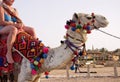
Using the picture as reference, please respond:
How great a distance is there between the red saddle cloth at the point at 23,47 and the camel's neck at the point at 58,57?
0.82ft

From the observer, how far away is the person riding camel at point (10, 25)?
17.2 feet

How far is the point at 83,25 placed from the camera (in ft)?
15.8

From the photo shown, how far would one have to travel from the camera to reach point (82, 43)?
15.9 feet

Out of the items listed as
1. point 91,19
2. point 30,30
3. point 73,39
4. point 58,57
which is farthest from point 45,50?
point 91,19

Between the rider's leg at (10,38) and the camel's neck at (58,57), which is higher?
the rider's leg at (10,38)

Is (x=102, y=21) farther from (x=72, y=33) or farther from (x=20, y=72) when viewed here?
(x=20, y=72)

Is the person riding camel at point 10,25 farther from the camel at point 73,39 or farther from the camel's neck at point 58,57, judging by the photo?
the camel's neck at point 58,57

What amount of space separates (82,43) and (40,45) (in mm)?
847

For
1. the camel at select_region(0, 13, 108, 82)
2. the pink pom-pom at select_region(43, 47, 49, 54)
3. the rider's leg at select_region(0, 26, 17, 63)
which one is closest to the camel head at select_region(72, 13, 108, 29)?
the camel at select_region(0, 13, 108, 82)

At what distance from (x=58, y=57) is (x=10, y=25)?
1105mm

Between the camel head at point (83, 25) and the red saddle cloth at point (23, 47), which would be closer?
the camel head at point (83, 25)

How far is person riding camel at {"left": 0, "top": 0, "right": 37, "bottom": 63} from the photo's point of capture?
5234 mm

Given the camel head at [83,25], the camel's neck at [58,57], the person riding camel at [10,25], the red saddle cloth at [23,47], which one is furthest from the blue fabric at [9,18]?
the camel head at [83,25]

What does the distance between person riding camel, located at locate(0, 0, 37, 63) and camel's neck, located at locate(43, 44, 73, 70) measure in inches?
26.1
